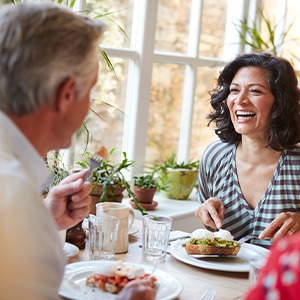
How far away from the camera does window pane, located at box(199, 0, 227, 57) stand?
4363mm

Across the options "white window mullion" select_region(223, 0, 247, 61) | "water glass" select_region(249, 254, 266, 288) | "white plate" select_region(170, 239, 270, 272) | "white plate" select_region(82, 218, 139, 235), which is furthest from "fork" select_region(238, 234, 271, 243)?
"white window mullion" select_region(223, 0, 247, 61)

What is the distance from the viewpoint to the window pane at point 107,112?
367 cm

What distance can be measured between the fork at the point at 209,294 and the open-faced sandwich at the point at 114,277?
0.14m

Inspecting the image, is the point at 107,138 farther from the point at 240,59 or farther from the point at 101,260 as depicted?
the point at 101,260

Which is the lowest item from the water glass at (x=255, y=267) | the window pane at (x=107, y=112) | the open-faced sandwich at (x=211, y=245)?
the open-faced sandwich at (x=211, y=245)

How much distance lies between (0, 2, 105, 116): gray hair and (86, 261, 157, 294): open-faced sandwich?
21.9 inches

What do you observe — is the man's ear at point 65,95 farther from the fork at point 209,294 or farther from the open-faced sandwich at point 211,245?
the open-faced sandwich at point 211,245

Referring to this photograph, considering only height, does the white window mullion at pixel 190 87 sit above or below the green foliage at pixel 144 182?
above

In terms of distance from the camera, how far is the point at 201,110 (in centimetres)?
448

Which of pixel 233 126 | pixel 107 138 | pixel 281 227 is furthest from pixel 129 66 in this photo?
pixel 281 227

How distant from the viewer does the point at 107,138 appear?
3.82m

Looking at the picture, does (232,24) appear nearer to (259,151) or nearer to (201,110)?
(201,110)

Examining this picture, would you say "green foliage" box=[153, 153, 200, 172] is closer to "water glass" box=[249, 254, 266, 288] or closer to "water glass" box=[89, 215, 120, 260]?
"water glass" box=[89, 215, 120, 260]

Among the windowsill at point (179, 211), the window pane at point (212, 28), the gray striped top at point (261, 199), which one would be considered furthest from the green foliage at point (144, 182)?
the window pane at point (212, 28)
